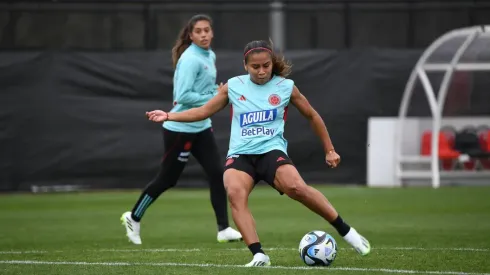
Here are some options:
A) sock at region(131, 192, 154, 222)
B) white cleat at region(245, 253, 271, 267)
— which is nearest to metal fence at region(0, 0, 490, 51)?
sock at region(131, 192, 154, 222)

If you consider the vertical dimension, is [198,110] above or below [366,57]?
above

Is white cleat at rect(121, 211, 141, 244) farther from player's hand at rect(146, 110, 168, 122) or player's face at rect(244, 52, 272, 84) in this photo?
player's face at rect(244, 52, 272, 84)

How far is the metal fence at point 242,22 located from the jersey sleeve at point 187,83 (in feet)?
32.4

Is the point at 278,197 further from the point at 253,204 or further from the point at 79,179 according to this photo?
the point at 79,179

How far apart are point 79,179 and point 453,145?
22.7 ft

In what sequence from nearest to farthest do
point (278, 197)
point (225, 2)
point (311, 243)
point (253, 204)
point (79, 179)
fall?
point (311, 243) → point (253, 204) → point (278, 197) → point (79, 179) → point (225, 2)

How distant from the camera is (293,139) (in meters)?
20.0

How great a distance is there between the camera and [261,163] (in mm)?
8484

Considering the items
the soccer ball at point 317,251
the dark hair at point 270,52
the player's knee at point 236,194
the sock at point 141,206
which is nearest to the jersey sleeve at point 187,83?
the sock at point 141,206

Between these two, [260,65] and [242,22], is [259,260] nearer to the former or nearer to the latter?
[260,65]

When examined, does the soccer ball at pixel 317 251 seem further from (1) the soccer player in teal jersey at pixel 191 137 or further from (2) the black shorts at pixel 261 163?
(1) the soccer player in teal jersey at pixel 191 137

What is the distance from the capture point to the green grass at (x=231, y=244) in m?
8.35

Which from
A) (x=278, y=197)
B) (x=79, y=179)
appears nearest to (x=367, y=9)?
(x=278, y=197)

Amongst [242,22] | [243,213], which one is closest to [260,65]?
[243,213]
